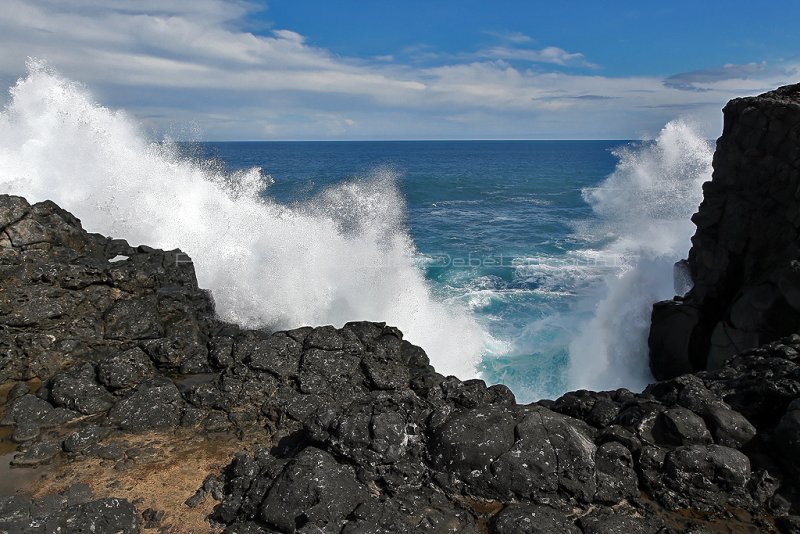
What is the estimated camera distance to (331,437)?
6785 mm

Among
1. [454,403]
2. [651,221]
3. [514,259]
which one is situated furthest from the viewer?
[651,221]

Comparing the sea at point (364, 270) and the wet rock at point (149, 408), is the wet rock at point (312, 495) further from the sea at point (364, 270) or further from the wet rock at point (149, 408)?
the sea at point (364, 270)

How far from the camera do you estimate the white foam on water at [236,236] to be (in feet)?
53.1

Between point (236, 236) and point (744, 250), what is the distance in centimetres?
1588

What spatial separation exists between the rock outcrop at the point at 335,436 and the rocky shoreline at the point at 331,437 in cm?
3

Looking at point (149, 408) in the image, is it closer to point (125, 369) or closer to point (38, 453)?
point (125, 369)

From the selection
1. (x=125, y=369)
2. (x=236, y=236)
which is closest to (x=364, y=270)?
(x=236, y=236)

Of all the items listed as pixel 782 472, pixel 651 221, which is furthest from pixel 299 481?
pixel 651 221

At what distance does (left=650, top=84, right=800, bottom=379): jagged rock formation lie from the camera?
38.1 ft

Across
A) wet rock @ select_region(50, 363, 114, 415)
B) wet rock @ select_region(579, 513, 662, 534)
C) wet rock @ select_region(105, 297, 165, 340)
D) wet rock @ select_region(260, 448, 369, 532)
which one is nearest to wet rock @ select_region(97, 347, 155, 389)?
wet rock @ select_region(50, 363, 114, 415)

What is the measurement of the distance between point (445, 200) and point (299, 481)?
43.4 metres

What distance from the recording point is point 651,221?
3091 centimetres

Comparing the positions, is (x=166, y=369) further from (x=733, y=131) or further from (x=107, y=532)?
(x=733, y=131)

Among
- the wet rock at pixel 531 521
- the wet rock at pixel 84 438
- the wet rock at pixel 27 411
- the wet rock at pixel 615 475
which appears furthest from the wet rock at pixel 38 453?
the wet rock at pixel 615 475
